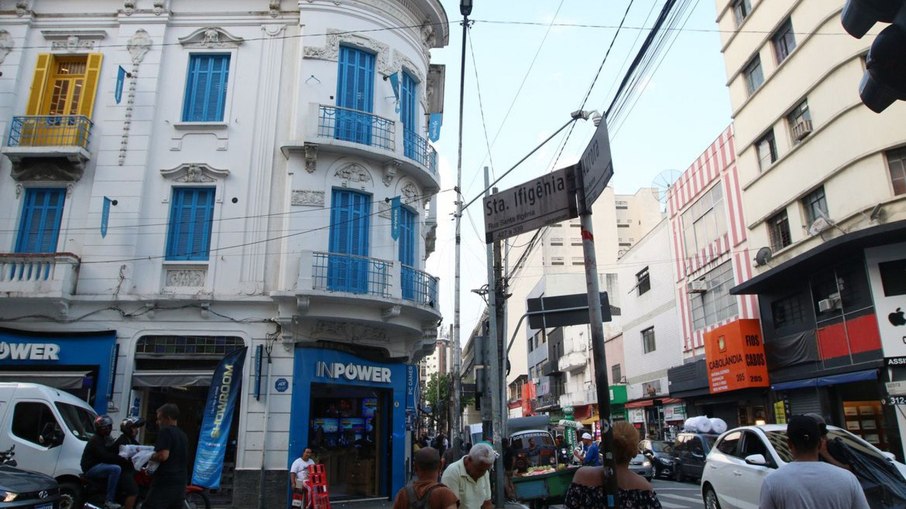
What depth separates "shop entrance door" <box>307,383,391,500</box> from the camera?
16.1 metres

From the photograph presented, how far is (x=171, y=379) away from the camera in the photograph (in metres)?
14.8

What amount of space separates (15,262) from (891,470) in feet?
57.6

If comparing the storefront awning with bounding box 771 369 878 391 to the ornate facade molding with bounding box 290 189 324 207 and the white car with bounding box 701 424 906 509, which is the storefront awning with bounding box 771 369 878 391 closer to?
the white car with bounding box 701 424 906 509

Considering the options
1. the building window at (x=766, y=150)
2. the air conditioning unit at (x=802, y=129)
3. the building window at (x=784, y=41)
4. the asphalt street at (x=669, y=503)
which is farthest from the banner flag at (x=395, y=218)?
the building window at (x=784, y=41)

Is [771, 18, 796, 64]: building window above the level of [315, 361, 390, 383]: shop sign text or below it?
above

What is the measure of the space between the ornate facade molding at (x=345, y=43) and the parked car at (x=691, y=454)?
611 inches

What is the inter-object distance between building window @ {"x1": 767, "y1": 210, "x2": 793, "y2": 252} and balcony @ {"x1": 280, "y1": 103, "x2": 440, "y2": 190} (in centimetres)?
1252

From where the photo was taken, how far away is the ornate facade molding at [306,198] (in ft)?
52.1

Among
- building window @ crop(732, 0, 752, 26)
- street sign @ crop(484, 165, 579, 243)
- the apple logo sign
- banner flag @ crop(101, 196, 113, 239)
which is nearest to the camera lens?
street sign @ crop(484, 165, 579, 243)

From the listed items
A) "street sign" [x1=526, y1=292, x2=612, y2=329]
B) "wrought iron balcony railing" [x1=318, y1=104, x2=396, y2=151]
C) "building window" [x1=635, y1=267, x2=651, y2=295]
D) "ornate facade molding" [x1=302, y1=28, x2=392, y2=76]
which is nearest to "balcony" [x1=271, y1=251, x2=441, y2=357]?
"wrought iron balcony railing" [x1=318, y1=104, x2=396, y2=151]

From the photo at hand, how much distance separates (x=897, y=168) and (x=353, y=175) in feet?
47.2

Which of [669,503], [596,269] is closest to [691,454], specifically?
[669,503]

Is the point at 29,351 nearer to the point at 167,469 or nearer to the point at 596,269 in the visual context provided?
the point at 167,469

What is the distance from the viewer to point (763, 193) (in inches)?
878
